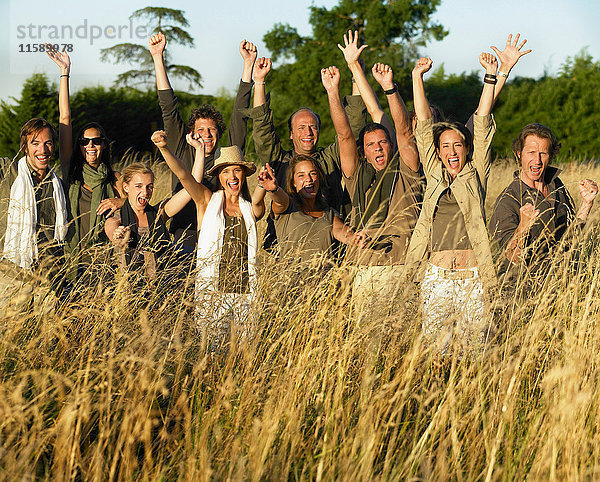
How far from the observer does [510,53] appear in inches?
188

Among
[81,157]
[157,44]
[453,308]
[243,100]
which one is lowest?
[453,308]

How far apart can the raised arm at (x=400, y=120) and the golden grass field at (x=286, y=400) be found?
4.96 feet

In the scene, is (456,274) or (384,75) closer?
(456,274)

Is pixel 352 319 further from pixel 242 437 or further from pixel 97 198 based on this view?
pixel 97 198

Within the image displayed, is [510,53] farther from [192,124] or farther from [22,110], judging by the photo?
[22,110]

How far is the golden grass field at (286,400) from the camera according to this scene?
2402 mm

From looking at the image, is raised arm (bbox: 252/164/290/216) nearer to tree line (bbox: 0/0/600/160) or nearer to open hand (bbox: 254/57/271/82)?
open hand (bbox: 254/57/271/82)

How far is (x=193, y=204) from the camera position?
5.01 metres

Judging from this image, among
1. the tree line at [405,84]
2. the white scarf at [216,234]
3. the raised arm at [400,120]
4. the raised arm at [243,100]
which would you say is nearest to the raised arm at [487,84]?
the raised arm at [400,120]

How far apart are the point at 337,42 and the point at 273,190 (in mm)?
26663

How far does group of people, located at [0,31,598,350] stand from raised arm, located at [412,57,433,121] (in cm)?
1

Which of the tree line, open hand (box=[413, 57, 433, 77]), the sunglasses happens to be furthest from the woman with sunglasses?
the tree line

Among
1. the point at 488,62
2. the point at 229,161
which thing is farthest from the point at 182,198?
the point at 488,62

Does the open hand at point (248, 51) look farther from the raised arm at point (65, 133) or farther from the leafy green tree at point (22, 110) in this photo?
the leafy green tree at point (22, 110)
